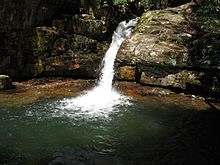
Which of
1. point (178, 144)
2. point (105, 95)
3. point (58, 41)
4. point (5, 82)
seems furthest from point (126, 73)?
point (178, 144)

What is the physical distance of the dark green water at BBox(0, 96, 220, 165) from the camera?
9.09 metres

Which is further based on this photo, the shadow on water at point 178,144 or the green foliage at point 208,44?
the green foliage at point 208,44

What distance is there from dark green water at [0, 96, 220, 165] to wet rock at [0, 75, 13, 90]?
8.73 ft

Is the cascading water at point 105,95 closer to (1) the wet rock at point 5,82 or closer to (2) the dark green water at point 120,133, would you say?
(2) the dark green water at point 120,133

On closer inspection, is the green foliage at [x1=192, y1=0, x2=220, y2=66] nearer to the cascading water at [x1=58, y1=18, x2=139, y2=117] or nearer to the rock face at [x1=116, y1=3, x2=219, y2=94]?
the rock face at [x1=116, y1=3, x2=219, y2=94]

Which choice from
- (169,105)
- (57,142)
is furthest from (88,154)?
(169,105)

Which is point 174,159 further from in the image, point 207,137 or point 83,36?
point 83,36

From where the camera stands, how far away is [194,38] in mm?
15945

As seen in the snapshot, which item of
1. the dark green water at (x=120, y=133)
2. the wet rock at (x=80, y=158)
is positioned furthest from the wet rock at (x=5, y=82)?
the wet rock at (x=80, y=158)

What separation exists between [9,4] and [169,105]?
899 centimetres

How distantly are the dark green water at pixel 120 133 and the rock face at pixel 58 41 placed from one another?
407cm

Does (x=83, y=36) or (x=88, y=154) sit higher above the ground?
(x=83, y=36)

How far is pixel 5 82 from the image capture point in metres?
15.6

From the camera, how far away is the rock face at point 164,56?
1498 cm
